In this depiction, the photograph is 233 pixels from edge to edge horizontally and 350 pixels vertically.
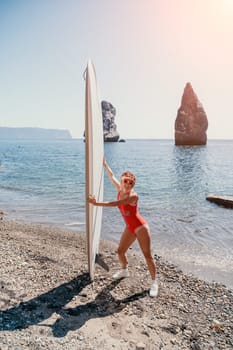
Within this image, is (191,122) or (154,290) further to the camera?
(191,122)

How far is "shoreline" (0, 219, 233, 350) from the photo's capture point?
12.5 ft

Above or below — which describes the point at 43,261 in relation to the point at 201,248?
above

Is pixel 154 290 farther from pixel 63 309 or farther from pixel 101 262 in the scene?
pixel 101 262

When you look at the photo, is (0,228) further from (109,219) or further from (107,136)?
(107,136)

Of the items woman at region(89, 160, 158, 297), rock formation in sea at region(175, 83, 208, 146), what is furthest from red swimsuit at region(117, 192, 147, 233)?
rock formation in sea at region(175, 83, 208, 146)

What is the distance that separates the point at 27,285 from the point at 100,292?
1326 mm

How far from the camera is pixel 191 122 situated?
9525cm

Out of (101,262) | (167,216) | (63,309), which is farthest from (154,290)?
(167,216)

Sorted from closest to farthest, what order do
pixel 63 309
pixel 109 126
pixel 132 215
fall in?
pixel 63 309, pixel 132 215, pixel 109 126

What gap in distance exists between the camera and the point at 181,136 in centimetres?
9669

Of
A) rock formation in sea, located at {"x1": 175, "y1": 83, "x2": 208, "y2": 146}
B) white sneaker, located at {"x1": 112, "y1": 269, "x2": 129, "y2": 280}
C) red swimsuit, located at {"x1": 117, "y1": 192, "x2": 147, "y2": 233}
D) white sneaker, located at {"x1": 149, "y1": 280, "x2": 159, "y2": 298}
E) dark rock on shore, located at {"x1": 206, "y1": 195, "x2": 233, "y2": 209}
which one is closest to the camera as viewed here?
red swimsuit, located at {"x1": 117, "y1": 192, "x2": 147, "y2": 233}

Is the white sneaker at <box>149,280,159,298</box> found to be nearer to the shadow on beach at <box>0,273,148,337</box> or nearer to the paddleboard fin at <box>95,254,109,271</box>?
the shadow on beach at <box>0,273,148,337</box>

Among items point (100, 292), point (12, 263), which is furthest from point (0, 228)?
point (100, 292)

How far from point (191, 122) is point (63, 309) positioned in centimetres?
9648
